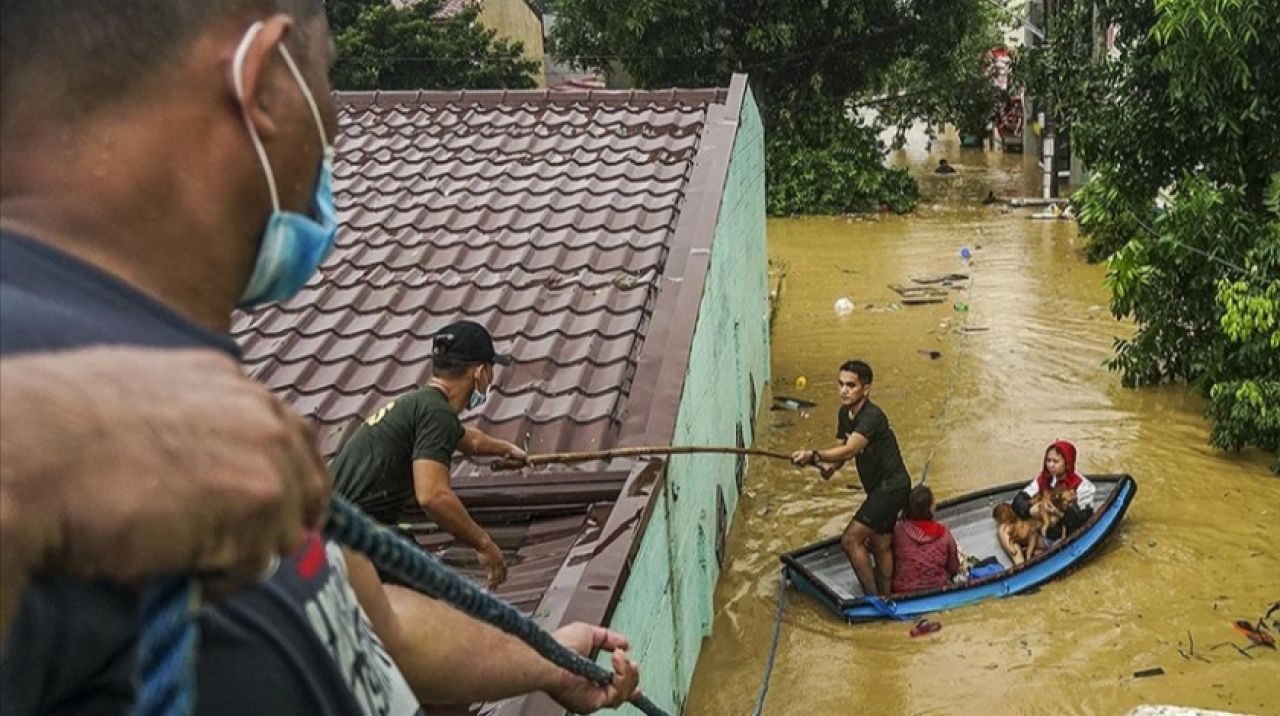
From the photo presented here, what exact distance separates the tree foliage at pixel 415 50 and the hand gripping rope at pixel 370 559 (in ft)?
76.7

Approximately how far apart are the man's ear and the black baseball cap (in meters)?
3.65

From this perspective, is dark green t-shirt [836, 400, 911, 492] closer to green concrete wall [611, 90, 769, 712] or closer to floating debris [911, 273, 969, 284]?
green concrete wall [611, 90, 769, 712]

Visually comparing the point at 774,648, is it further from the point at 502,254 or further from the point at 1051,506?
the point at 502,254

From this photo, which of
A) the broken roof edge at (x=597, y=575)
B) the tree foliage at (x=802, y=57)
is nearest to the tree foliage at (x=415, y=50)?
the tree foliage at (x=802, y=57)

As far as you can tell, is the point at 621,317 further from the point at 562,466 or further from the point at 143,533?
the point at 143,533

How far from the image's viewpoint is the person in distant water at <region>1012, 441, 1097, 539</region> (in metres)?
9.18

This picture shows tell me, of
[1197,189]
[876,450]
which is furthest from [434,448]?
[1197,189]

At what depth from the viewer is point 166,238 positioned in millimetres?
1126

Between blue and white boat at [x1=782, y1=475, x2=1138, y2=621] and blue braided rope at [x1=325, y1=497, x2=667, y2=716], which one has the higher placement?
blue braided rope at [x1=325, y1=497, x2=667, y2=716]

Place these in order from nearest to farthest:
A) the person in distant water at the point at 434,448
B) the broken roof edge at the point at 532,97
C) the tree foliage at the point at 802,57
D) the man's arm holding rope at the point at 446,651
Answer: the man's arm holding rope at the point at 446,651 < the person in distant water at the point at 434,448 < the broken roof edge at the point at 532,97 < the tree foliage at the point at 802,57

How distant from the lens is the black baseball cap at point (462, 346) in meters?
4.88

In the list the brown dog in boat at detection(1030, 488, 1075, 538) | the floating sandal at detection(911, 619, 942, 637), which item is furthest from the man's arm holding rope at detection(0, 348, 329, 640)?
the brown dog in boat at detection(1030, 488, 1075, 538)

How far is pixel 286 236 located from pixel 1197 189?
1128 centimetres

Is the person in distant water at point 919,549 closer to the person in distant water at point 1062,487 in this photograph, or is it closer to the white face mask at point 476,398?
the person in distant water at point 1062,487
